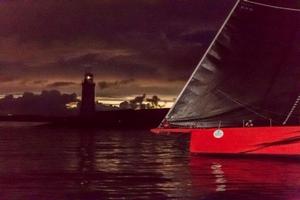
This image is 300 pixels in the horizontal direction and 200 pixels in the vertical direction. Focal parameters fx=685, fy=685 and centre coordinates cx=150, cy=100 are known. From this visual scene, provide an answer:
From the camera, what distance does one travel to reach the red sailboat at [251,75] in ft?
93.7

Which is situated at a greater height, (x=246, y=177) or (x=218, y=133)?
(x=218, y=133)

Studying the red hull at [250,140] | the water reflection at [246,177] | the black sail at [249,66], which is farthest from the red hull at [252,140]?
the black sail at [249,66]

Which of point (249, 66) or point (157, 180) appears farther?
point (249, 66)

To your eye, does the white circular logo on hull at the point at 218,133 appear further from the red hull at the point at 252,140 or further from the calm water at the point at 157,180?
the calm water at the point at 157,180

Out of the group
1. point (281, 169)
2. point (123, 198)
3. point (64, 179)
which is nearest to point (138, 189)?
point (123, 198)

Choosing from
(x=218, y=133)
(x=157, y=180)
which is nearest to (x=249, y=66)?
(x=218, y=133)

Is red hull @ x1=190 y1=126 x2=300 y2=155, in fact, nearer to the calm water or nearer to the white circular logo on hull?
the white circular logo on hull

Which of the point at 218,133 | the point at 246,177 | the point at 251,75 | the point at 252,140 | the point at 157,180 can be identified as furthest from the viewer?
the point at 218,133

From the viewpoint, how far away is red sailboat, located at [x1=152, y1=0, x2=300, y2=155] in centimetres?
2855

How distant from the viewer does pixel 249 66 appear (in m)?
28.7

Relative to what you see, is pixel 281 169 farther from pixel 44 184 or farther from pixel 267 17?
pixel 44 184

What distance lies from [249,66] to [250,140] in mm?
3131

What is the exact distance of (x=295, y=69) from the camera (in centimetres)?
2855

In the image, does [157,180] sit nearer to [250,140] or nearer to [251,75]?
[250,140]
